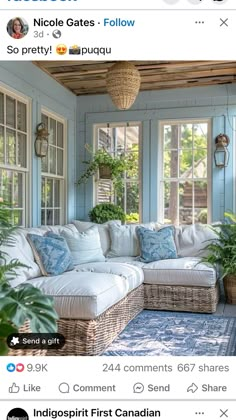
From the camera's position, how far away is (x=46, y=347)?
2.29 feet

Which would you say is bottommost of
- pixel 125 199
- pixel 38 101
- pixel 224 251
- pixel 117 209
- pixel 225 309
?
pixel 225 309

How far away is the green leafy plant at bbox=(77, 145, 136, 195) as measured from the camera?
13.1 feet

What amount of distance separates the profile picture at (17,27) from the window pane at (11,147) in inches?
92.9

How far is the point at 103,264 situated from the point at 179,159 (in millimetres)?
1747

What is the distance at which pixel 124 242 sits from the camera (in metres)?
3.50

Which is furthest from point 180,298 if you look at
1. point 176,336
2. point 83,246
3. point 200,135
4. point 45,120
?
point 45,120

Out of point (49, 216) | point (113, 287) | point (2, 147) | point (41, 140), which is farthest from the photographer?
point (49, 216)

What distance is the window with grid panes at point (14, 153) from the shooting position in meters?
2.86

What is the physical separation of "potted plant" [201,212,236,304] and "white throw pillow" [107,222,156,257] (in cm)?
64

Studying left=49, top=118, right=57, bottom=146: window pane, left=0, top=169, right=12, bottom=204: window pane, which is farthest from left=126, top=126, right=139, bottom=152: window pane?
left=0, top=169, right=12, bottom=204: window pane

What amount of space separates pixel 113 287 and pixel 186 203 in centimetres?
205

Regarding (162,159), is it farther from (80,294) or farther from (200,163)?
(80,294)

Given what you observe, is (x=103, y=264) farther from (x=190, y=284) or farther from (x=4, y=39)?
(x=4, y=39)
